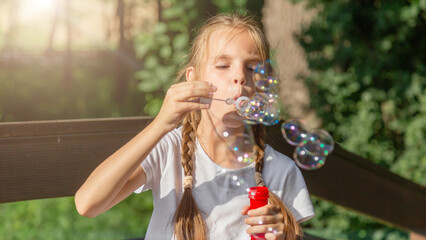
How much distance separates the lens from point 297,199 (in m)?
1.60

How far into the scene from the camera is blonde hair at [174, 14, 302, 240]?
56.6 inches

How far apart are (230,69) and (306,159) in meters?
0.53

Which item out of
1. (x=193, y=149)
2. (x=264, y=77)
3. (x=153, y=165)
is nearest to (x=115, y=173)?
(x=153, y=165)

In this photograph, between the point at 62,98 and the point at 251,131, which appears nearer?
the point at 251,131

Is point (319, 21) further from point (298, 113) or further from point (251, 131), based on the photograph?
point (251, 131)

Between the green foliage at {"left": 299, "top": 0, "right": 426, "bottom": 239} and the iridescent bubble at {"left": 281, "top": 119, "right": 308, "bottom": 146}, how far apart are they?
7.71 feet

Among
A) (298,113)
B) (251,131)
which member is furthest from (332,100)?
(251,131)

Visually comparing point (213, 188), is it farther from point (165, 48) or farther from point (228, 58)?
point (165, 48)

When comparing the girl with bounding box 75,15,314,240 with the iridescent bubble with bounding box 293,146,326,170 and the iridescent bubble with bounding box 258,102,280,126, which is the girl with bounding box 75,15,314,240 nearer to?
the iridescent bubble with bounding box 258,102,280,126

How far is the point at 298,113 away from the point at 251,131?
2984mm

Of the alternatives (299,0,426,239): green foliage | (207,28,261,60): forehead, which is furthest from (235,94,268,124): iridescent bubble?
(299,0,426,239): green foliage

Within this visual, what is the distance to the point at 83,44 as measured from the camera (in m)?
4.46

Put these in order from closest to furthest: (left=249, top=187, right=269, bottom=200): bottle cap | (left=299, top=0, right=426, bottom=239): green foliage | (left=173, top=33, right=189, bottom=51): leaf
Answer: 1. (left=249, top=187, right=269, bottom=200): bottle cap
2. (left=173, top=33, right=189, bottom=51): leaf
3. (left=299, top=0, right=426, bottom=239): green foliage

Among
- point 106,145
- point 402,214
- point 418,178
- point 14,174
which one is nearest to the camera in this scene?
point 14,174
